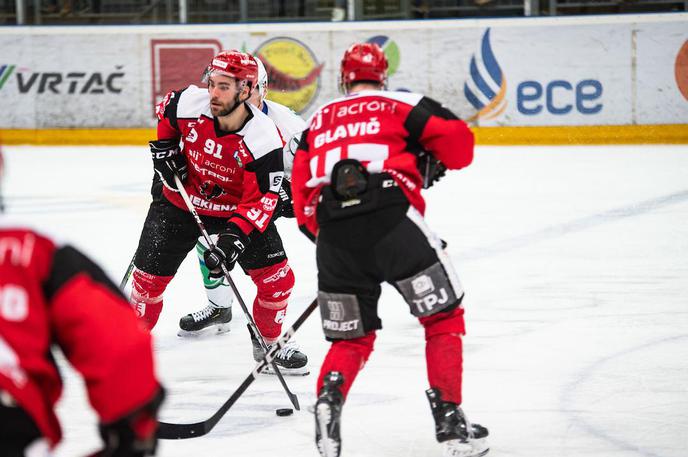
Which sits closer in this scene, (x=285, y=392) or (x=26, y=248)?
(x=26, y=248)

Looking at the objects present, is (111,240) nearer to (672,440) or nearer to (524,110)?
(672,440)

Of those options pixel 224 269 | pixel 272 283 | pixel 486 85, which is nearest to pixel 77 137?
pixel 486 85

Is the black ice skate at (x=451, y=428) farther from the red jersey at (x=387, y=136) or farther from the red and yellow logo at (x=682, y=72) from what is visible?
the red and yellow logo at (x=682, y=72)

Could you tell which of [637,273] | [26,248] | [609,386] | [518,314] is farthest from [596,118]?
[26,248]

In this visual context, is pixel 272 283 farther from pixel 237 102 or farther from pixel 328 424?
pixel 328 424

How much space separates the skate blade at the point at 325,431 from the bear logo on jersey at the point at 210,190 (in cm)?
151

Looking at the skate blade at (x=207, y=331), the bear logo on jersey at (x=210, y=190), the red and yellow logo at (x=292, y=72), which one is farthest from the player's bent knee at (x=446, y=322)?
the red and yellow logo at (x=292, y=72)

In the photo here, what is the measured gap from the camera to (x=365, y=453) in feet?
9.71

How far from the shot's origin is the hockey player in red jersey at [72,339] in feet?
4.42

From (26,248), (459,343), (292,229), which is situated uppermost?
(26,248)

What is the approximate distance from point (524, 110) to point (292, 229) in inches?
178

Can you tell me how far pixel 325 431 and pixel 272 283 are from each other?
1420 millimetres

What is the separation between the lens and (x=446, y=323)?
2.78 metres

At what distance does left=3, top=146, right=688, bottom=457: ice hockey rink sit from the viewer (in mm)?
3078
